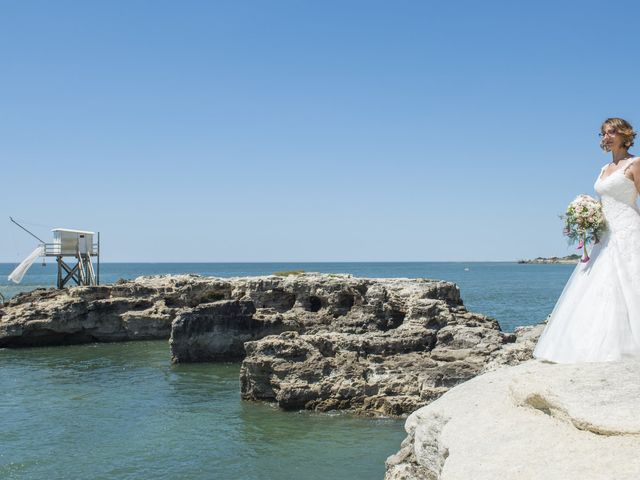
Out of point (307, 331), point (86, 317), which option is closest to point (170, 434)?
point (307, 331)

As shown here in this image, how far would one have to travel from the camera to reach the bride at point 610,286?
7184 millimetres

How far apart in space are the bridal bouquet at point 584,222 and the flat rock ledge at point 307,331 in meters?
7.21

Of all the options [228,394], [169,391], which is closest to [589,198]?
[228,394]

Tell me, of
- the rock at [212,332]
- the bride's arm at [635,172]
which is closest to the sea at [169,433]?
the rock at [212,332]

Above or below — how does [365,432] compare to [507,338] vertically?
below

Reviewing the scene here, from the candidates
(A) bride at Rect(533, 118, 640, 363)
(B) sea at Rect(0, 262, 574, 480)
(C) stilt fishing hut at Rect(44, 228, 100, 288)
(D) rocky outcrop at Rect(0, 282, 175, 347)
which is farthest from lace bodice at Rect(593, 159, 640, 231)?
(C) stilt fishing hut at Rect(44, 228, 100, 288)

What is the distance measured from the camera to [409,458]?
767 centimetres

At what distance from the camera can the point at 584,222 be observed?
26.5 feet

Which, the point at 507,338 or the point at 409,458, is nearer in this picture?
the point at 409,458

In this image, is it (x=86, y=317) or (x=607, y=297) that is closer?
(x=607, y=297)

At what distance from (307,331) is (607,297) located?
1615 cm

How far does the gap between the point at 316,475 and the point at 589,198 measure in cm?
745

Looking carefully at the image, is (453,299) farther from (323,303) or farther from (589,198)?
(589,198)

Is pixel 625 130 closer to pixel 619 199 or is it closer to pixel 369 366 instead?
pixel 619 199
